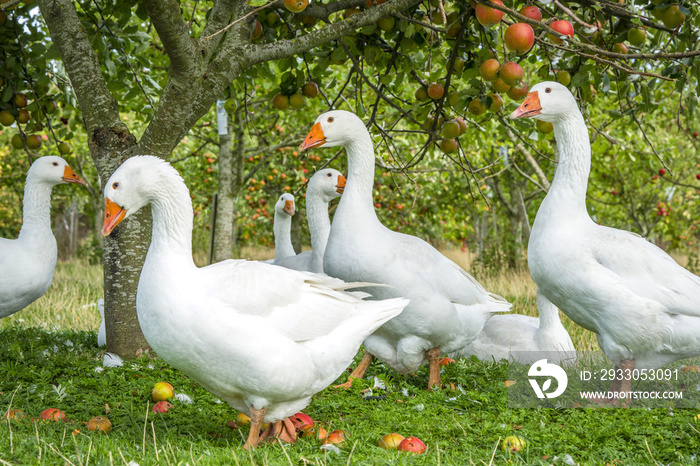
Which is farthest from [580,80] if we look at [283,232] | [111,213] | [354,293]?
[283,232]

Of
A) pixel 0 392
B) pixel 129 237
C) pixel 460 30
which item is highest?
pixel 460 30

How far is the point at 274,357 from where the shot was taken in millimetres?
2947

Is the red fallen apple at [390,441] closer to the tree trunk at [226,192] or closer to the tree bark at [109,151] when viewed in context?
the tree bark at [109,151]

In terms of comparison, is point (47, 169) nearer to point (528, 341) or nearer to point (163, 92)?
point (163, 92)

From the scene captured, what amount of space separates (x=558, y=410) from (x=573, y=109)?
2.07 meters

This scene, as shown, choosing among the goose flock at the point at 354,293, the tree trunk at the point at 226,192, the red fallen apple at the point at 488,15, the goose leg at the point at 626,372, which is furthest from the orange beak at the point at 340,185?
the tree trunk at the point at 226,192

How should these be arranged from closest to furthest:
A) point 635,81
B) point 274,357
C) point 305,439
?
point 274,357 → point 305,439 → point 635,81

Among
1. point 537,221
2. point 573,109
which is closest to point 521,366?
point 537,221

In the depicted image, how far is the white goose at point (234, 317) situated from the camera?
9.43ft

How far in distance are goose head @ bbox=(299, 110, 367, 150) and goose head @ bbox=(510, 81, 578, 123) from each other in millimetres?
1255

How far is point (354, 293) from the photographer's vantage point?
372 cm

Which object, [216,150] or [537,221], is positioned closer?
[537,221]

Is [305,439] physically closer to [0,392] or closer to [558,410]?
[558,410]

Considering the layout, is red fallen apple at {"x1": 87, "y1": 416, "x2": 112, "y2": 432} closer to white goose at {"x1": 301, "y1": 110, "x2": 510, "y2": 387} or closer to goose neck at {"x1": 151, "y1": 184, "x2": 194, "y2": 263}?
goose neck at {"x1": 151, "y1": 184, "x2": 194, "y2": 263}
